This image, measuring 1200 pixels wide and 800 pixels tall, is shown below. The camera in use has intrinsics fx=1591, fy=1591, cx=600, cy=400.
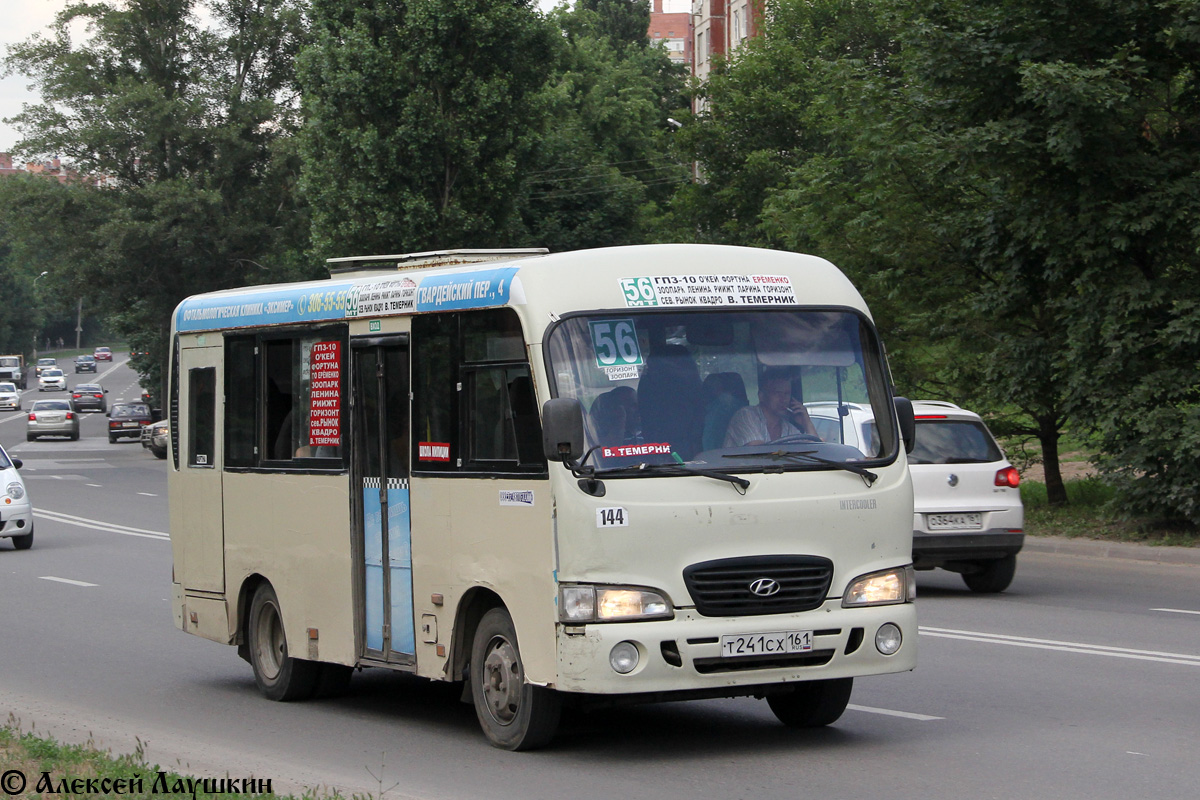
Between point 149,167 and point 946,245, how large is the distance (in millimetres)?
40533

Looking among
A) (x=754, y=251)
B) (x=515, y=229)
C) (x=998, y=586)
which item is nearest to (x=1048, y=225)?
(x=998, y=586)

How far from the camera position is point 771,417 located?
7984mm

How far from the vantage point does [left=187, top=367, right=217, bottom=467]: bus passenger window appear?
37.2ft

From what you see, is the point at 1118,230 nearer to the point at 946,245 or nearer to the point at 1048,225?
the point at 1048,225

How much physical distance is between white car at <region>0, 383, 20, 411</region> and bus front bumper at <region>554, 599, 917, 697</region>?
98799 mm

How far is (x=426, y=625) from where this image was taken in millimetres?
8727

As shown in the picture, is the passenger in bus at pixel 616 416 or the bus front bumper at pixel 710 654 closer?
the bus front bumper at pixel 710 654

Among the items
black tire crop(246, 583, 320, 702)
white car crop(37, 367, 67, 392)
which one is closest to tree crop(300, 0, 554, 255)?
black tire crop(246, 583, 320, 702)

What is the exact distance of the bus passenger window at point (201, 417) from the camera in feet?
37.2

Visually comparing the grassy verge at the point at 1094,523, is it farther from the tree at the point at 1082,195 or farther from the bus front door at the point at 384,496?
the bus front door at the point at 384,496

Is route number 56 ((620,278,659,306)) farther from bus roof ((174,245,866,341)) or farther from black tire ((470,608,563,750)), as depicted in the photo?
black tire ((470,608,563,750))

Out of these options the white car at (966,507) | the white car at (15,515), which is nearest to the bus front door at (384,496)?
the white car at (966,507)

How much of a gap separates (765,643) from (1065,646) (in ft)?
15.9

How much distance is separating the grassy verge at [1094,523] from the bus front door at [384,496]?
506 inches
